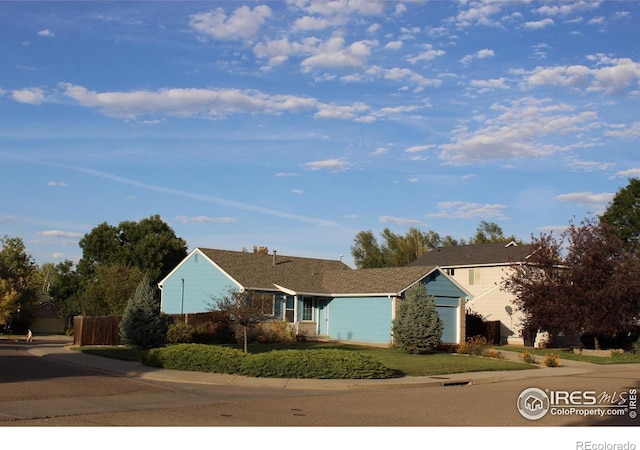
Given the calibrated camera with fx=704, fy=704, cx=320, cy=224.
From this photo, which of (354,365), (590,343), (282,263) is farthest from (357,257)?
(354,365)

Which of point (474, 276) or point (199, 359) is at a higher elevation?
point (474, 276)

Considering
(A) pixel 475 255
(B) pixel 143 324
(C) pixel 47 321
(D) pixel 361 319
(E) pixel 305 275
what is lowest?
(C) pixel 47 321

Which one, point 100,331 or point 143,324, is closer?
point 143,324

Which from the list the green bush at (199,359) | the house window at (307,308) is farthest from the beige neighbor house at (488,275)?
the green bush at (199,359)

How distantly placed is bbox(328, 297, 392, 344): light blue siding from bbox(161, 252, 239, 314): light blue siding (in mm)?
6496

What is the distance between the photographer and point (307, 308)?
138 ft

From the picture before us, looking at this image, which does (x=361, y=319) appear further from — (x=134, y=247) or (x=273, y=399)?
(x=134, y=247)

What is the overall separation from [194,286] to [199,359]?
70.4 feet

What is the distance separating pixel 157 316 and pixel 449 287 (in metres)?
17.7

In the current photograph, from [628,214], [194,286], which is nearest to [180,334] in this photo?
[194,286]

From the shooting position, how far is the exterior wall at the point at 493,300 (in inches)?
1832

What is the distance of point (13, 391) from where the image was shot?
16.5 meters
